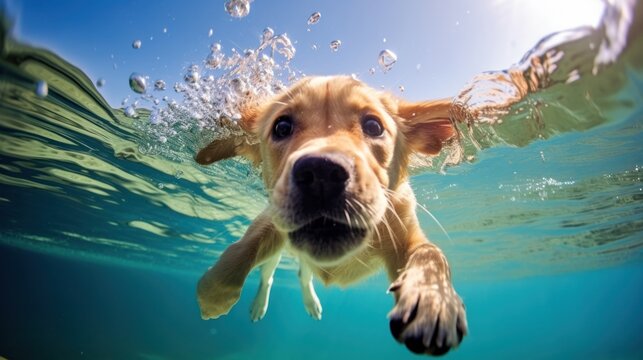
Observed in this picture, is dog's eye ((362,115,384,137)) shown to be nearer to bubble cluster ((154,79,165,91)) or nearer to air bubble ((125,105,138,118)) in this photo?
bubble cluster ((154,79,165,91))

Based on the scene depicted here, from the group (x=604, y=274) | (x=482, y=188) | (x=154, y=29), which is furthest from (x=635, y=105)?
(x=604, y=274)

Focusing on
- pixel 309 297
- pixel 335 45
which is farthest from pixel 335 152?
pixel 309 297

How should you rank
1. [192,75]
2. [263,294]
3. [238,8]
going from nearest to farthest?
[238,8]
[192,75]
[263,294]

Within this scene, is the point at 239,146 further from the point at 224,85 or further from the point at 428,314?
the point at 428,314

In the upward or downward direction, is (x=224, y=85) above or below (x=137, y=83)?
below

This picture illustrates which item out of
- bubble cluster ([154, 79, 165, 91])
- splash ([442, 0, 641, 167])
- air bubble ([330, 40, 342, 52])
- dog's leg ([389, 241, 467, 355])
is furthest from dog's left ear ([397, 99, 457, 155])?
bubble cluster ([154, 79, 165, 91])

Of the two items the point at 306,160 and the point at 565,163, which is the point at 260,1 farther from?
the point at 565,163

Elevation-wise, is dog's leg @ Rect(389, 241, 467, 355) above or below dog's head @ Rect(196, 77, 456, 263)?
below
